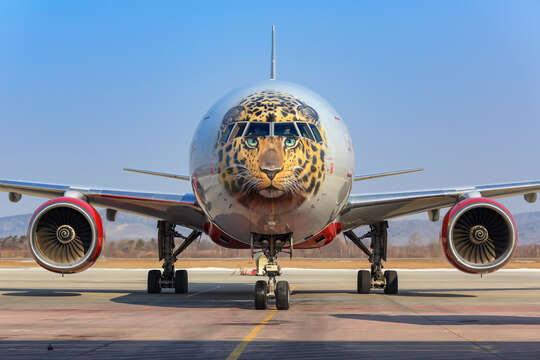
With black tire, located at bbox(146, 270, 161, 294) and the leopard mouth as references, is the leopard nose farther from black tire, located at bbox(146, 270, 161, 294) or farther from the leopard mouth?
black tire, located at bbox(146, 270, 161, 294)

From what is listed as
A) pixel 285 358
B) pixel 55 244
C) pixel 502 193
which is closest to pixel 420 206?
pixel 502 193

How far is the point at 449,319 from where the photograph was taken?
39.6ft

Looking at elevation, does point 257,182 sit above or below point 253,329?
above

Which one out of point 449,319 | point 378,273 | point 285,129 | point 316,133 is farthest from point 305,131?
point 378,273

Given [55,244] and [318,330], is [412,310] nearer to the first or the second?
[318,330]

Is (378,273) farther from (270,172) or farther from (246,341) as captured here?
(246,341)

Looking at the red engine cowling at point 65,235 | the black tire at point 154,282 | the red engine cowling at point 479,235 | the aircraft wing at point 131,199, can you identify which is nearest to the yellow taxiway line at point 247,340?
the red engine cowling at point 479,235

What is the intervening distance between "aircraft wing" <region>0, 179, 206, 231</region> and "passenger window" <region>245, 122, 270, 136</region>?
16.0 ft

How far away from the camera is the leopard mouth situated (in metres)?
12.1

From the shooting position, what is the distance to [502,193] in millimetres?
18781

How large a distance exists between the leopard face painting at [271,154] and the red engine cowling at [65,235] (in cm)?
499

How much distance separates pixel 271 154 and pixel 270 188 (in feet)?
1.81

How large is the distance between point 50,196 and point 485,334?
41.9 ft

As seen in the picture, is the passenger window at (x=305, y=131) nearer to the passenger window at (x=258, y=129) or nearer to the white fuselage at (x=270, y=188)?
the white fuselage at (x=270, y=188)
